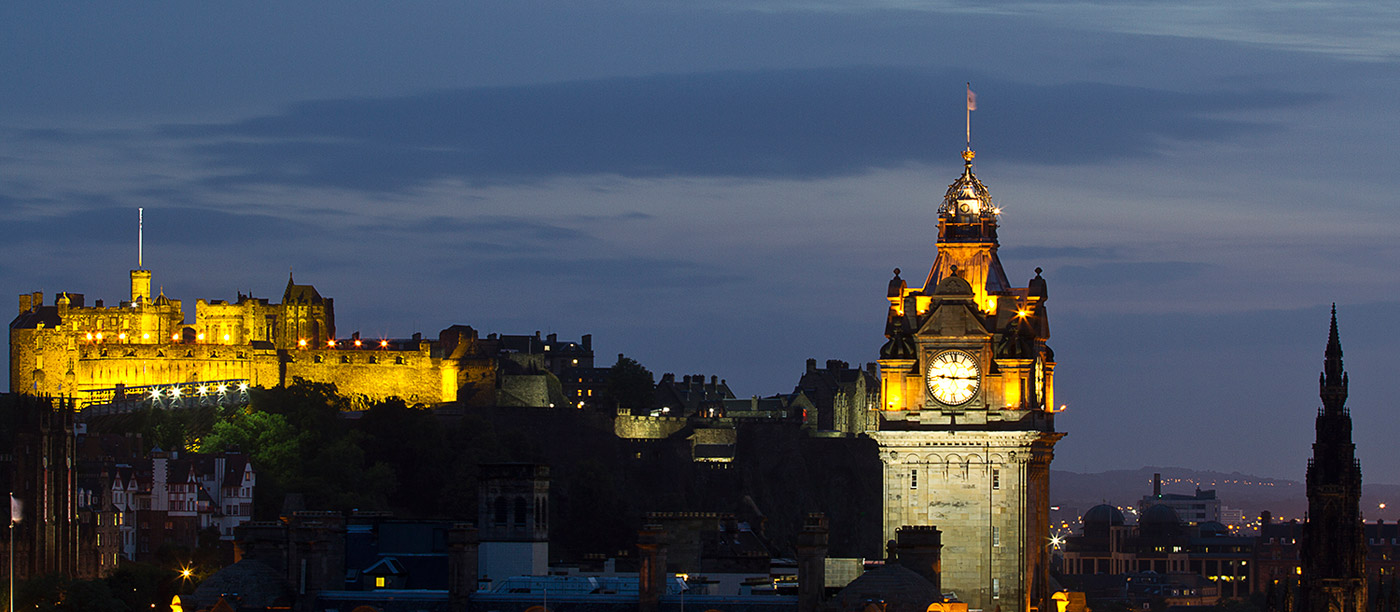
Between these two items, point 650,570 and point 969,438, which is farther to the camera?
point 969,438

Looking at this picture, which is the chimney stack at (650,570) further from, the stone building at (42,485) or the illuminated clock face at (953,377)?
the stone building at (42,485)

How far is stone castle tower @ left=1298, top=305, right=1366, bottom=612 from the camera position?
141375mm

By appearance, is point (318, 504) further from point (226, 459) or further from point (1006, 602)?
point (1006, 602)

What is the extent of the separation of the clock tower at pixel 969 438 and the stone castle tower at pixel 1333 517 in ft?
213

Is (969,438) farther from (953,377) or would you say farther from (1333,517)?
(1333,517)

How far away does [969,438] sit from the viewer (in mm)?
78250

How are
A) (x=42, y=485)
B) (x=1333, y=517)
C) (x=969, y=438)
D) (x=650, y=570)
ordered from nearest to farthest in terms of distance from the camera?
1. (x=650, y=570)
2. (x=969, y=438)
3. (x=1333, y=517)
4. (x=42, y=485)

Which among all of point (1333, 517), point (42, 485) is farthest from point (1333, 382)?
point (42, 485)

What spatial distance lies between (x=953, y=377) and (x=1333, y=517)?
231 ft

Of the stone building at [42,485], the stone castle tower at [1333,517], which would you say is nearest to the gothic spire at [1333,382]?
the stone castle tower at [1333,517]

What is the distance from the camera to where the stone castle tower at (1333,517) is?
141375mm

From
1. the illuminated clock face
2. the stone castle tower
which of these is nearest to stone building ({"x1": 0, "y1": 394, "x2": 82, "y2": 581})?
the stone castle tower

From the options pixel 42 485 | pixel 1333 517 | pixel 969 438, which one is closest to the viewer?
pixel 969 438

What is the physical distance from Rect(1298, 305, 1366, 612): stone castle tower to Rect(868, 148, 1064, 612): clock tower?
213 feet
